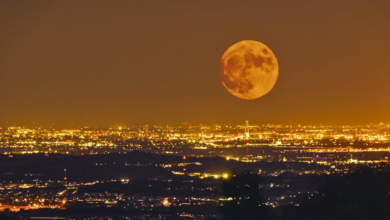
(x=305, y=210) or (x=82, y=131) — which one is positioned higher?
(x=82, y=131)

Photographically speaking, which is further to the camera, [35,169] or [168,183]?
[35,169]

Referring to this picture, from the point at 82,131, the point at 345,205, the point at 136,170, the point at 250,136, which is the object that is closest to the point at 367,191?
the point at 345,205

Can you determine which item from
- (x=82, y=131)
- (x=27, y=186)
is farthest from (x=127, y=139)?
(x=27, y=186)

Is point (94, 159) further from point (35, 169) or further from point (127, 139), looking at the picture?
point (127, 139)

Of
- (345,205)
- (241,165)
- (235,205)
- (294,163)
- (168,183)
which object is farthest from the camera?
(294,163)

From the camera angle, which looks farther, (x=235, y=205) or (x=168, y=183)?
(x=168, y=183)

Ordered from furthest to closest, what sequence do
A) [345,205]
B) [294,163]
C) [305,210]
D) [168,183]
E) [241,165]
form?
[294,163] < [241,165] < [168,183] < [305,210] < [345,205]

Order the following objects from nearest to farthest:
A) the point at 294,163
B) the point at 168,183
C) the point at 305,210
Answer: the point at 305,210 → the point at 168,183 → the point at 294,163

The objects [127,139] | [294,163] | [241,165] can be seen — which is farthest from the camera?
[127,139]

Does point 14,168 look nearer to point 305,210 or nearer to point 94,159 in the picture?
point 94,159
